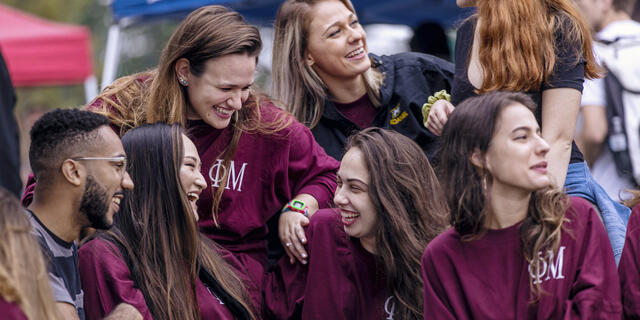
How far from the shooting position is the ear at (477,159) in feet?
9.85

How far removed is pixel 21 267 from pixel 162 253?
99cm

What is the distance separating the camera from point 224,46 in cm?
377

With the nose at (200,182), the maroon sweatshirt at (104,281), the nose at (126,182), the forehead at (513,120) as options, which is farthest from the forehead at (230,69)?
the forehead at (513,120)

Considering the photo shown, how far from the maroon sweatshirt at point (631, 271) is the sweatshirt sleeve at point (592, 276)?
8 cm

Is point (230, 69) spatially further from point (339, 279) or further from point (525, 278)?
point (525, 278)

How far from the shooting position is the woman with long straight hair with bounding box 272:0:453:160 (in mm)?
4234

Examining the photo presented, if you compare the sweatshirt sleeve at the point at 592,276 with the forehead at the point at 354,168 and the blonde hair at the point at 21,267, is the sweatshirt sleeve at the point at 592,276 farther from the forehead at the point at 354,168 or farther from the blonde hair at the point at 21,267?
the blonde hair at the point at 21,267

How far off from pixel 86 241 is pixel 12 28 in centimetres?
673

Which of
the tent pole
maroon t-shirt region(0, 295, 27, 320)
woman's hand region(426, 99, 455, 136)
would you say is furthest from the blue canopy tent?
maroon t-shirt region(0, 295, 27, 320)

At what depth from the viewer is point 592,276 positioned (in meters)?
2.84

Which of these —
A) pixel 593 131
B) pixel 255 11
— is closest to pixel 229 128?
pixel 593 131

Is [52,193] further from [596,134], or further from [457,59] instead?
[596,134]

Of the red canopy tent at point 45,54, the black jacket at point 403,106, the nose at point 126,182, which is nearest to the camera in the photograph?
the nose at point 126,182

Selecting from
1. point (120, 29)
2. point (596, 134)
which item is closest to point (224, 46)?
point (596, 134)
